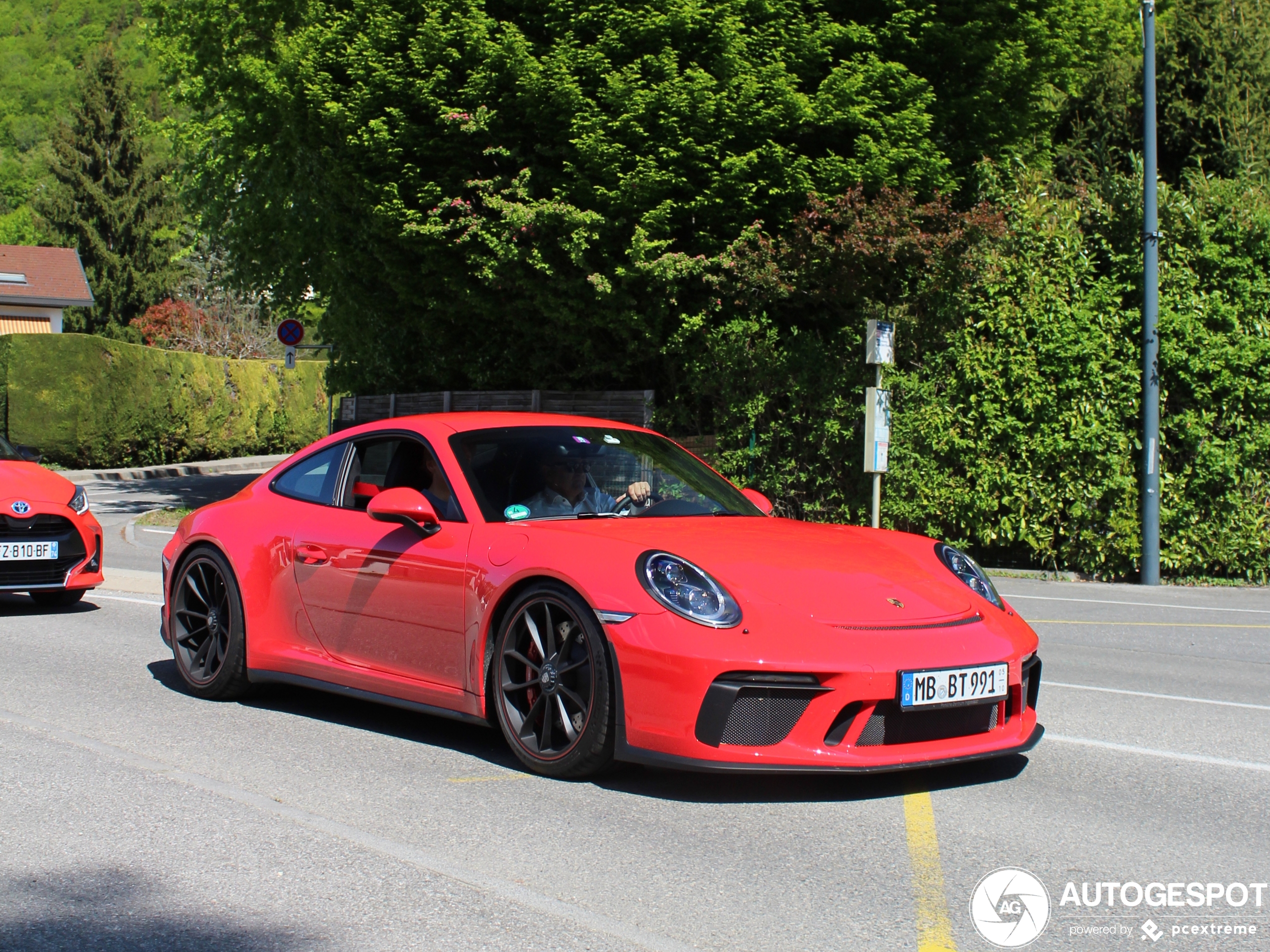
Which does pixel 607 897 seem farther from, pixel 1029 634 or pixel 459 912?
pixel 1029 634

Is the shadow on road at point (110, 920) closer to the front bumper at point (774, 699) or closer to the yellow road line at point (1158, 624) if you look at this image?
the front bumper at point (774, 699)

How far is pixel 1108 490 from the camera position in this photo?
14930 mm

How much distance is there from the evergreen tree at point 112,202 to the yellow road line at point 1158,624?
5952 centimetres

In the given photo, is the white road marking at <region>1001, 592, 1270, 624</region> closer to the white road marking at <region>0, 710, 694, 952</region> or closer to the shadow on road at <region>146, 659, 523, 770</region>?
the shadow on road at <region>146, 659, 523, 770</region>

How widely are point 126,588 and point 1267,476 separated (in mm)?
12405

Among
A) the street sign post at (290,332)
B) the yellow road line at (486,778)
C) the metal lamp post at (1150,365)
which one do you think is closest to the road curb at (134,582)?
the yellow road line at (486,778)

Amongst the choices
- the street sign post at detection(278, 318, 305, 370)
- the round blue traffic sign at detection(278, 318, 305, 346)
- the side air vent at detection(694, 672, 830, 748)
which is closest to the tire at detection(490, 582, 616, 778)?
the side air vent at detection(694, 672, 830, 748)

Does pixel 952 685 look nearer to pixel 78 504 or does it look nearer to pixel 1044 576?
pixel 78 504

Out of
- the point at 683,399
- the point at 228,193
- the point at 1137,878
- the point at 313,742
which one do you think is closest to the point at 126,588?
the point at 313,742

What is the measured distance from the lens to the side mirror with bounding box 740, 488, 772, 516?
6.35 meters

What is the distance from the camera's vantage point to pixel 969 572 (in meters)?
5.71

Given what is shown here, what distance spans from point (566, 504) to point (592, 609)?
1016 mm

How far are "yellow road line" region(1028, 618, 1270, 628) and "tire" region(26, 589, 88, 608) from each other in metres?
8.06

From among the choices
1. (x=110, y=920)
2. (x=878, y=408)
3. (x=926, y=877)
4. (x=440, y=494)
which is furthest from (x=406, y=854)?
(x=878, y=408)
